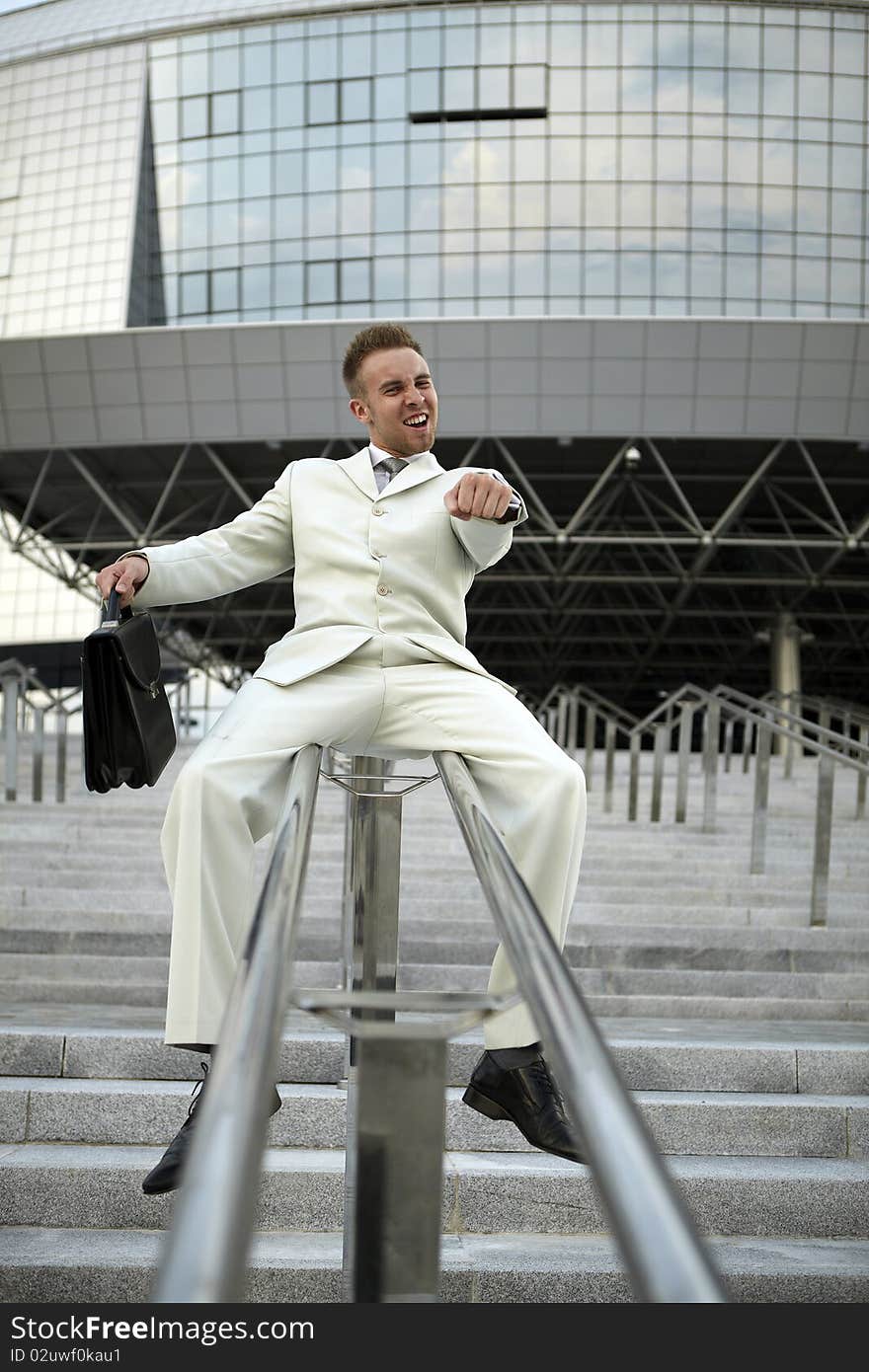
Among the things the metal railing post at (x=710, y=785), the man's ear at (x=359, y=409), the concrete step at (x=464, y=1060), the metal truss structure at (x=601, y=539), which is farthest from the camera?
the metal truss structure at (x=601, y=539)

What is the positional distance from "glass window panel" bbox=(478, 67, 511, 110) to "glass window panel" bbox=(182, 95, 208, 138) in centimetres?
598

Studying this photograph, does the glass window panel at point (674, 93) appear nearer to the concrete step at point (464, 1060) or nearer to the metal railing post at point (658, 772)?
the metal railing post at point (658, 772)

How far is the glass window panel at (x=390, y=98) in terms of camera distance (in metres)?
25.4

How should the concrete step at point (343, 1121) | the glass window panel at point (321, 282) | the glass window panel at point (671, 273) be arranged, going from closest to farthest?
the concrete step at point (343, 1121)
the glass window panel at point (671, 273)
the glass window panel at point (321, 282)

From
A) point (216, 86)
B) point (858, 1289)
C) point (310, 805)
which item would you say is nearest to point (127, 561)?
point (310, 805)

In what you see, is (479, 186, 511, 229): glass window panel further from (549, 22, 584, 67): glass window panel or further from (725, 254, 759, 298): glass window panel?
(725, 254, 759, 298): glass window panel

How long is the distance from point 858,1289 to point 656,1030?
1.56 m

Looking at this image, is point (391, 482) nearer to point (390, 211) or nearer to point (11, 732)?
point (11, 732)

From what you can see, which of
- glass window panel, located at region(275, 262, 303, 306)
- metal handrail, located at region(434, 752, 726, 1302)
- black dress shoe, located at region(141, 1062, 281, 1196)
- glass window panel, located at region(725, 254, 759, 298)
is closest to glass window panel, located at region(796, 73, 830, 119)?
glass window panel, located at region(725, 254, 759, 298)

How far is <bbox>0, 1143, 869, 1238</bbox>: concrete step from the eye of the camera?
317 centimetres

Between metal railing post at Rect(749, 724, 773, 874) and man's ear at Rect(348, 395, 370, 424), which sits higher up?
man's ear at Rect(348, 395, 370, 424)

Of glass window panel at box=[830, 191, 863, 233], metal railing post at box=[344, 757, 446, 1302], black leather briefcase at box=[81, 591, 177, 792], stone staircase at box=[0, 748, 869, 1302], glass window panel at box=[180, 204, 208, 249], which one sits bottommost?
stone staircase at box=[0, 748, 869, 1302]

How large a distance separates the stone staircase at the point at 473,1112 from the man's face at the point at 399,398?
829 millimetres

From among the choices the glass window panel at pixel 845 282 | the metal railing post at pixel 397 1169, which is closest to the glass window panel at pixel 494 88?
the glass window panel at pixel 845 282
